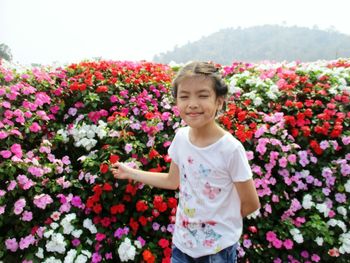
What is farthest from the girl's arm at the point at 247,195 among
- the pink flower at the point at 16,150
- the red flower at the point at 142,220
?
the pink flower at the point at 16,150

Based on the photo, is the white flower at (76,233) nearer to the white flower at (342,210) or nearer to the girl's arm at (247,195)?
the girl's arm at (247,195)

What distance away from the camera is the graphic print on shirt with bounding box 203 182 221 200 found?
1.69m

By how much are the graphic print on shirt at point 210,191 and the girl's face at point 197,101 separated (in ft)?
0.96

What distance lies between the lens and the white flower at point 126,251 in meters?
2.62

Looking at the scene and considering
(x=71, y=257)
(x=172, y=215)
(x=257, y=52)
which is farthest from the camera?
(x=257, y=52)

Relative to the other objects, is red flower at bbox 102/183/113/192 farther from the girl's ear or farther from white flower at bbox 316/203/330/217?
white flower at bbox 316/203/330/217

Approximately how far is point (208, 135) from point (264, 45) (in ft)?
259

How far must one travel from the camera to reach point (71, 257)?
2670 millimetres

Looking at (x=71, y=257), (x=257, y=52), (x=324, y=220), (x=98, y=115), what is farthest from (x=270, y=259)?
(x=257, y=52)

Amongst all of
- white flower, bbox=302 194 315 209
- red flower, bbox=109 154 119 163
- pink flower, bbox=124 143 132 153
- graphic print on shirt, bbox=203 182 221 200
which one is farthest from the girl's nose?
white flower, bbox=302 194 315 209

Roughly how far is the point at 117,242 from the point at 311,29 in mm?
84133

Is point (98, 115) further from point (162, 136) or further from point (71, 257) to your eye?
point (71, 257)

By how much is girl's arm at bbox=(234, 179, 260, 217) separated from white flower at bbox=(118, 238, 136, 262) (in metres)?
1.19

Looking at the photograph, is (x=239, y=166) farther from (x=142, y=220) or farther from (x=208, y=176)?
(x=142, y=220)
